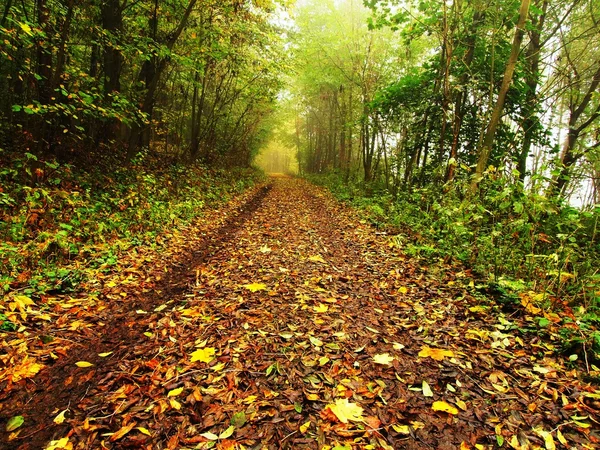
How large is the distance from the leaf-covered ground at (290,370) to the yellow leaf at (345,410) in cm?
2

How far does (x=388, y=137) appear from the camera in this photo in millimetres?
13117

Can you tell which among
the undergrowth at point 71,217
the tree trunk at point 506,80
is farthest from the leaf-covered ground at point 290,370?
the tree trunk at point 506,80

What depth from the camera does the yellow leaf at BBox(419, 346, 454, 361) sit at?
9.76 feet

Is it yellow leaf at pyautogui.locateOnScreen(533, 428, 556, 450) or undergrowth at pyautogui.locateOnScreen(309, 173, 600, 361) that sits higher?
undergrowth at pyautogui.locateOnScreen(309, 173, 600, 361)

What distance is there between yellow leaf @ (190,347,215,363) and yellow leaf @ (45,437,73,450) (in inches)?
40.5

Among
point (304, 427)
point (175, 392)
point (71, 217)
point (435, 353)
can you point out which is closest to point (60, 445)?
point (175, 392)

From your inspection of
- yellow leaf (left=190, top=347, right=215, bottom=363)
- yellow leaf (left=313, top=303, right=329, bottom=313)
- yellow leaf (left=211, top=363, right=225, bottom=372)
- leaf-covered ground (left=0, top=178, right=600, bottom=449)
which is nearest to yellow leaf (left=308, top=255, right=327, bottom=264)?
leaf-covered ground (left=0, top=178, right=600, bottom=449)

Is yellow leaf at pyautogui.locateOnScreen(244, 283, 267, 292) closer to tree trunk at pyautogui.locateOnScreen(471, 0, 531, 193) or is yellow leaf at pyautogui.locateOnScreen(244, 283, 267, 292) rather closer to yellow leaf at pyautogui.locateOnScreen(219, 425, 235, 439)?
yellow leaf at pyautogui.locateOnScreen(219, 425, 235, 439)

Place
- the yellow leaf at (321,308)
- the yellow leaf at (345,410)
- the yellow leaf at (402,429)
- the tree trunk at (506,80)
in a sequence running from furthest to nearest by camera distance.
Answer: the tree trunk at (506,80) → the yellow leaf at (321,308) → the yellow leaf at (345,410) → the yellow leaf at (402,429)

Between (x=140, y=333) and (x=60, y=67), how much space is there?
225 inches

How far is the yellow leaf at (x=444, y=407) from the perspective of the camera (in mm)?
2346

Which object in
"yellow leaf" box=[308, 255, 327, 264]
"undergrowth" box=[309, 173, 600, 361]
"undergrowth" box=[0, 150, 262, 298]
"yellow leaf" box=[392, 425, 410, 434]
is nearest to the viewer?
"yellow leaf" box=[392, 425, 410, 434]

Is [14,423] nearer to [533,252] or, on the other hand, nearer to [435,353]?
[435,353]

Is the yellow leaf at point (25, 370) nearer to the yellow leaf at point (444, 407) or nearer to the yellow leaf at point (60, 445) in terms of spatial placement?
the yellow leaf at point (60, 445)
